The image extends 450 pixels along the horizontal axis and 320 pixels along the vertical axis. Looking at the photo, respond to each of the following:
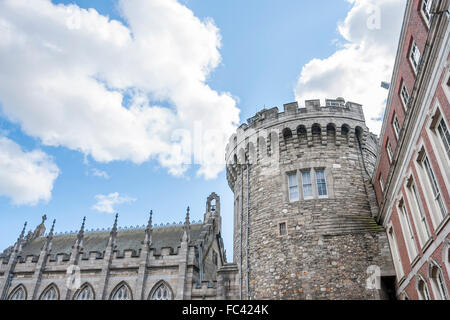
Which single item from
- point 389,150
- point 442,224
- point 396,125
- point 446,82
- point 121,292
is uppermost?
point 396,125

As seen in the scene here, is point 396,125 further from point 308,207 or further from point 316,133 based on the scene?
point 308,207

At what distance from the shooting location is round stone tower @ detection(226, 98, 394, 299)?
15.7 metres

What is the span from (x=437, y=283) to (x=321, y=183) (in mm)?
7639

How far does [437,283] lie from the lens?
11195mm

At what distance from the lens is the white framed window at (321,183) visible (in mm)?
17844

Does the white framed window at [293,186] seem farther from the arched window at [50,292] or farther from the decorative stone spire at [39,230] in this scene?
the decorative stone spire at [39,230]

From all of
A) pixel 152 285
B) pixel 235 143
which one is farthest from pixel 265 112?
pixel 152 285

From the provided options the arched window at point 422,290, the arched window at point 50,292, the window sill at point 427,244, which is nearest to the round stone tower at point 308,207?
the arched window at point 422,290

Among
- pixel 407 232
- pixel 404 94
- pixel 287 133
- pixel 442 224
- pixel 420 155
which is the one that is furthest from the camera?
pixel 287 133

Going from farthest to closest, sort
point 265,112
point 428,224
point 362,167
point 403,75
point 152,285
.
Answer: point 152,285, point 265,112, point 362,167, point 403,75, point 428,224

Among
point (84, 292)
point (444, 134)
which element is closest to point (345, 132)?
point (444, 134)
